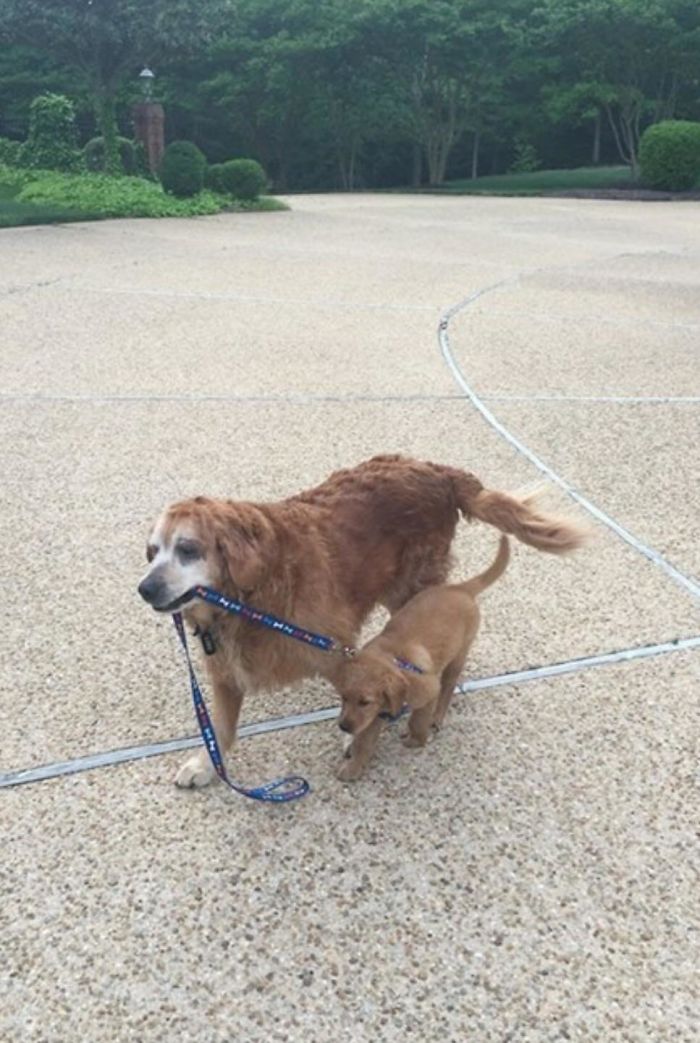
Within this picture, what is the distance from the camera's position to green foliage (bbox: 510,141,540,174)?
36.2 meters

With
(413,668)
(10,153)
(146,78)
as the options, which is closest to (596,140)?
(146,78)

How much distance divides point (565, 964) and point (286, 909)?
0.70 metres

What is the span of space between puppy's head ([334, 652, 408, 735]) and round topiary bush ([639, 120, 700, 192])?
26.5 meters

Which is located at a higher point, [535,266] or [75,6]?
[75,6]

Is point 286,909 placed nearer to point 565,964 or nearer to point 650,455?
point 565,964

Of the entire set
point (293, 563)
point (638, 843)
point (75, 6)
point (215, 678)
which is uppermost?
point (75, 6)

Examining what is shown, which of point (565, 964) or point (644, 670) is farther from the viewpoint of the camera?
point (644, 670)

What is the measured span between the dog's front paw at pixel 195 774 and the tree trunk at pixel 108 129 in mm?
22004

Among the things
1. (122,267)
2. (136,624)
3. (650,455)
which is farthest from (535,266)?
(136,624)

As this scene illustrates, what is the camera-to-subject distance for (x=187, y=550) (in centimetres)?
243

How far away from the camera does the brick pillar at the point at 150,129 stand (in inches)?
1049

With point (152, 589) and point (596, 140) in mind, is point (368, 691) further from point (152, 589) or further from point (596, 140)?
point (596, 140)

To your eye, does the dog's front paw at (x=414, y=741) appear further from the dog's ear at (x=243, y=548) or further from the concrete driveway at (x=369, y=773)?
the dog's ear at (x=243, y=548)

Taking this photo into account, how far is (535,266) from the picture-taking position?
42.1 feet
